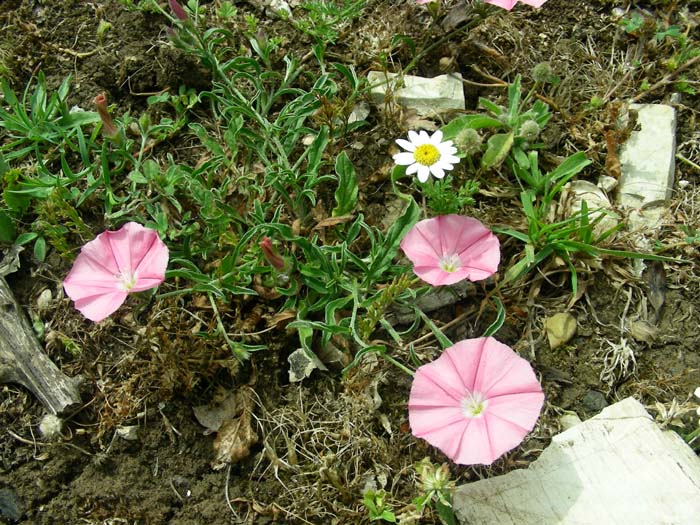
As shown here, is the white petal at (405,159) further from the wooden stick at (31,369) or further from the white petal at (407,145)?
the wooden stick at (31,369)

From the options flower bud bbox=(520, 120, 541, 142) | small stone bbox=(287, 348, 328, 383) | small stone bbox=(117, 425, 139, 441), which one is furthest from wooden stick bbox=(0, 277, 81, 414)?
flower bud bbox=(520, 120, 541, 142)

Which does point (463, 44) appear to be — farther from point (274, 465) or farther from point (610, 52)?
point (274, 465)

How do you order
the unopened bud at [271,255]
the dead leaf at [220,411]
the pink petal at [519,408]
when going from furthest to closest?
the dead leaf at [220,411], the unopened bud at [271,255], the pink petal at [519,408]

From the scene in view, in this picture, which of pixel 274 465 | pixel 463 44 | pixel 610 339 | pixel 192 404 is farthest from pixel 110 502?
pixel 463 44

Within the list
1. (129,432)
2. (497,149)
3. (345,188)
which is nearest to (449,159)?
(497,149)

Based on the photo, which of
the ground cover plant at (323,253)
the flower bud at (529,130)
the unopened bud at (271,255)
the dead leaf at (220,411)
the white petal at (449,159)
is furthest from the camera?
the flower bud at (529,130)

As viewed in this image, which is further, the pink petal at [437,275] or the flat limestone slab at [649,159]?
the flat limestone slab at [649,159]

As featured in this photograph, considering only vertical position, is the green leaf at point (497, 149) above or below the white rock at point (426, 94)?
below

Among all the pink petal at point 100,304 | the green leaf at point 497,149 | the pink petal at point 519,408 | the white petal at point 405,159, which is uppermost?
the white petal at point 405,159

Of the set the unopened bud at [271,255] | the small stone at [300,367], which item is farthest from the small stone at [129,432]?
the unopened bud at [271,255]
